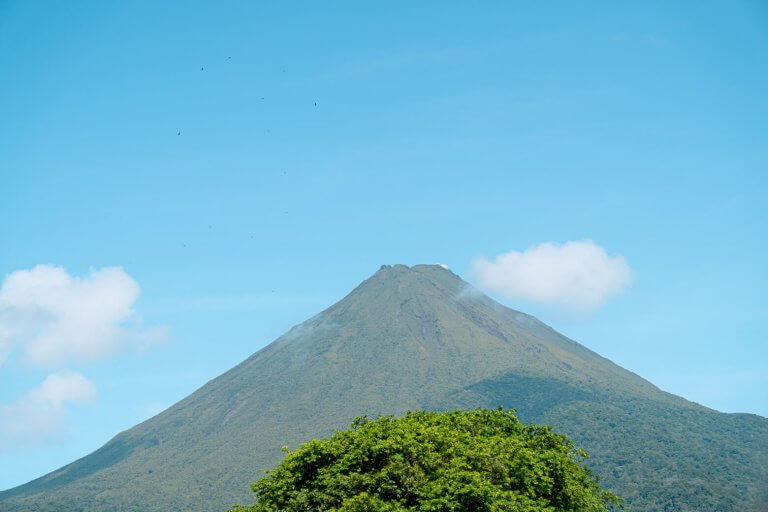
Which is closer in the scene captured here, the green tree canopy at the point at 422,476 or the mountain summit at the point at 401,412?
the green tree canopy at the point at 422,476

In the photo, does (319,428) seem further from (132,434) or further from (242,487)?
(132,434)

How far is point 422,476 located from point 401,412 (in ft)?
464

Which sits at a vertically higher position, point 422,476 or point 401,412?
point 401,412

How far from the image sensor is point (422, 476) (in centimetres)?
2708

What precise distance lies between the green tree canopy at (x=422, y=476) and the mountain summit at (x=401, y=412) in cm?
8971

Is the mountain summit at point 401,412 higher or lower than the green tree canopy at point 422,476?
higher

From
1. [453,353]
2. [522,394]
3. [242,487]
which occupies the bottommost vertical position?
[242,487]

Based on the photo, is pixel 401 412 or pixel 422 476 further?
pixel 401 412

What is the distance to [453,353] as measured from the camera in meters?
198

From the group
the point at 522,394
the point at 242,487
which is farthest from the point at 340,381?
the point at 242,487

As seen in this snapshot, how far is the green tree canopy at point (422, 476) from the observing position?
2584 centimetres

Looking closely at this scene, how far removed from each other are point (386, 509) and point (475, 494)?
2664 mm

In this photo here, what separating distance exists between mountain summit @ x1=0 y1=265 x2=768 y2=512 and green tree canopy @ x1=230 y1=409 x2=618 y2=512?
89.7 meters

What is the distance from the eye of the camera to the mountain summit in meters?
134
